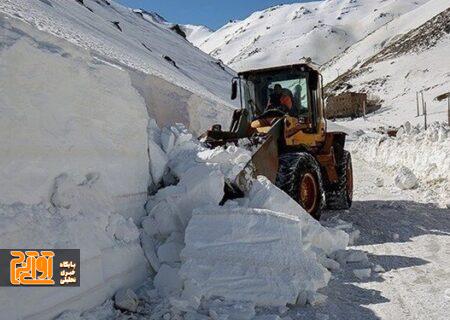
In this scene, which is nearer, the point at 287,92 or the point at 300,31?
the point at 287,92

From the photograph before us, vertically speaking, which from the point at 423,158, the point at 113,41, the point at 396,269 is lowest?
the point at 396,269

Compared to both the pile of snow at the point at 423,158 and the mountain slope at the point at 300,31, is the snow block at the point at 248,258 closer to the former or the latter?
the pile of snow at the point at 423,158

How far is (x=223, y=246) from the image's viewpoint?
367cm

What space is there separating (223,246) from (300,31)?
155 meters

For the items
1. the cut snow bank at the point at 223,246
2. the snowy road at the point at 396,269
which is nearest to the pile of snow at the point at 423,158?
the snowy road at the point at 396,269

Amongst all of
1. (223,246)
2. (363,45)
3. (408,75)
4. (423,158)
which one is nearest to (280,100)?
(223,246)

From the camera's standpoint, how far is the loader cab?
285 inches

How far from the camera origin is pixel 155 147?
4.49 meters

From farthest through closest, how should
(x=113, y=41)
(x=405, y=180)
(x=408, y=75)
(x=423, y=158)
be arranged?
(x=408, y=75) → (x=113, y=41) → (x=423, y=158) → (x=405, y=180)

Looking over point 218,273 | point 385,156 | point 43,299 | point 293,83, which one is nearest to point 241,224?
point 218,273

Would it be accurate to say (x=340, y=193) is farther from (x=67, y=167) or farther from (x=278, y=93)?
(x=67, y=167)

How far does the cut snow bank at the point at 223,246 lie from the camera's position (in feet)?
11.5

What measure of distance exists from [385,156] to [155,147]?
1257 centimetres

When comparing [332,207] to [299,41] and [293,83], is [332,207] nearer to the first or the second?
[293,83]
